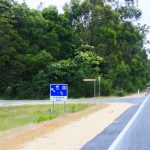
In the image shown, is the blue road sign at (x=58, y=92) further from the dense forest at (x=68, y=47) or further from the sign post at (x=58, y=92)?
the dense forest at (x=68, y=47)

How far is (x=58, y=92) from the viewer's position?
27797 mm

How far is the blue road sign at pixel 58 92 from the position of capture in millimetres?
27641

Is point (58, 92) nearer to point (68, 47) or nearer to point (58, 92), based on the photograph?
point (58, 92)

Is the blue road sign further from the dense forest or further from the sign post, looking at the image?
the dense forest

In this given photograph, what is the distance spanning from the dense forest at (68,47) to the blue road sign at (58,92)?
32.0 metres

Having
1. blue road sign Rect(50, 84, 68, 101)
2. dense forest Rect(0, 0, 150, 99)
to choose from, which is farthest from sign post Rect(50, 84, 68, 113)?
dense forest Rect(0, 0, 150, 99)

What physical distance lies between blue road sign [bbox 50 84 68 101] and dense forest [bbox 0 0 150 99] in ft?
105

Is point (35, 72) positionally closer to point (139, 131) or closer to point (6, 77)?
point (6, 77)

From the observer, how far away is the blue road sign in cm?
2764

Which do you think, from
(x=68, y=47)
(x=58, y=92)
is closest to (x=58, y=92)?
(x=58, y=92)

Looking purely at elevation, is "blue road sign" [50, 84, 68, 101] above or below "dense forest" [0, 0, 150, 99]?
below

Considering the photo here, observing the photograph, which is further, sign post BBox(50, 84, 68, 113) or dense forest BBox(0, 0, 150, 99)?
dense forest BBox(0, 0, 150, 99)

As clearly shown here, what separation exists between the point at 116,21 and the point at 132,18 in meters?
5.07

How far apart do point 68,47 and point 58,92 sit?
4044 cm
